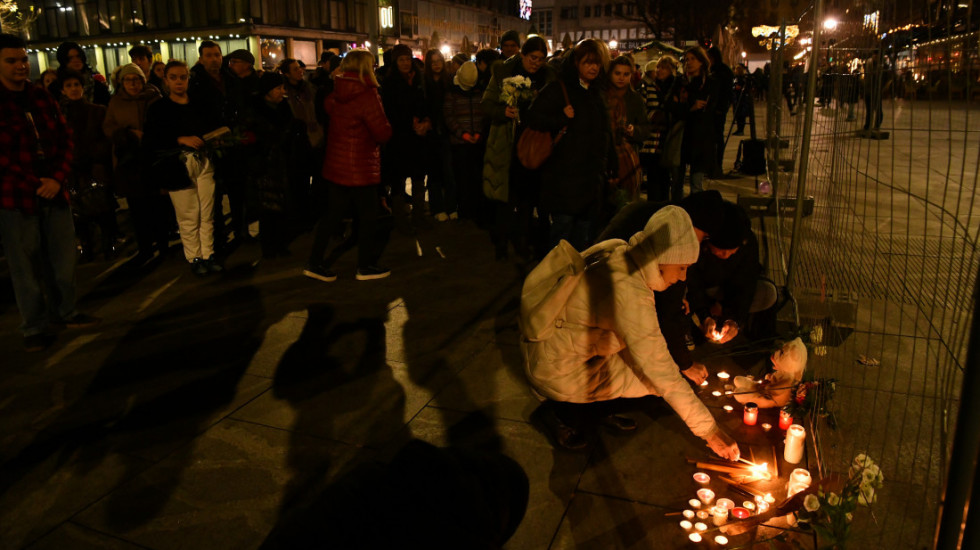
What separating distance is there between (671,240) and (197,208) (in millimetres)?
4893

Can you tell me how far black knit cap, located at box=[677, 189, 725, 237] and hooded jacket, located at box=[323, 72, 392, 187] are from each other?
320 centimetres

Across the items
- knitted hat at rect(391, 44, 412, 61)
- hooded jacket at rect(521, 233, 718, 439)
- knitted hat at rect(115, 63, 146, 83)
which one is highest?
knitted hat at rect(391, 44, 412, 61)

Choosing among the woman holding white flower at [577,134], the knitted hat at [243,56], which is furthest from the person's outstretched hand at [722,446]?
the knitted hat at [243,56]

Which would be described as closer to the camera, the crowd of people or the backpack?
the backpack

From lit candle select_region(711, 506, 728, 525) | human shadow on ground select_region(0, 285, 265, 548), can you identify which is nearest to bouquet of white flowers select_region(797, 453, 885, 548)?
lit candle select_region(711, 506, 728, 525)

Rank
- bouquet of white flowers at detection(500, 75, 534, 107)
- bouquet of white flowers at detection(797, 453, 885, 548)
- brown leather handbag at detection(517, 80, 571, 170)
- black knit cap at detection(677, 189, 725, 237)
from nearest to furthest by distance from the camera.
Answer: bouquet of white flowers at detection(797, 453, 885, 548) < black knit cap at detection(677, 189, 725, 237) < brown leather handbag at detection(517, 80, 571, 170) < bouquet of white flowers at detection(500, 75, 534, 107)

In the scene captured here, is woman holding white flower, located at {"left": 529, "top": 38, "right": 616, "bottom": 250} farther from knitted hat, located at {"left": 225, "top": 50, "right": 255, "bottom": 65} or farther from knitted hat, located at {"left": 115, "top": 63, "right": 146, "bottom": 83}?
knitted hat, located at {"left": 115, "top": 63, "right": 146, "bottom": 83}

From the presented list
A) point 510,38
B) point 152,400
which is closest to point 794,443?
point 152,400

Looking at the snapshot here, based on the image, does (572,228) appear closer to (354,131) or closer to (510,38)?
(354,131)

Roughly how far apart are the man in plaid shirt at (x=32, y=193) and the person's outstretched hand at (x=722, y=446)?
14.6 ft

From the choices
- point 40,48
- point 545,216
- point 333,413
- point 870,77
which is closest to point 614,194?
point 545,216

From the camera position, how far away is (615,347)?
3.59 m

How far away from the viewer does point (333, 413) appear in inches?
161

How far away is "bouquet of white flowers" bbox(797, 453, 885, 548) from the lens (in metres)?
2.71
